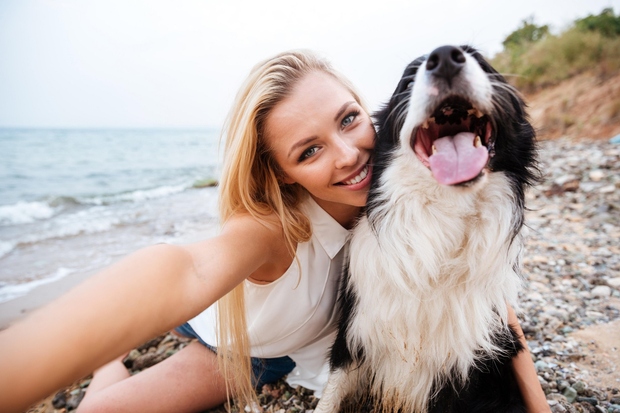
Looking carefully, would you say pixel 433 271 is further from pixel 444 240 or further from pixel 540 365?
pixel 540 365

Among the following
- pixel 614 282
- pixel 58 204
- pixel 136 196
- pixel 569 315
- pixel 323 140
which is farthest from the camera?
pixel 136 196

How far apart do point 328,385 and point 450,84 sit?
1.54 metres

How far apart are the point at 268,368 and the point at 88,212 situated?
282 inches

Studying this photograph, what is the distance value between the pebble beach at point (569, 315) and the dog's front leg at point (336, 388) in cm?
32

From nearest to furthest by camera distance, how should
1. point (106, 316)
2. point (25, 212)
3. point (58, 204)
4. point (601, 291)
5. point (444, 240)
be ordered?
point (106, 316) < point (444, 240) < point (601, 291) < point (25, 212) < point (58, 204)

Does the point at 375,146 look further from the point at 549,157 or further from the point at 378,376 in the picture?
the point at 549,157

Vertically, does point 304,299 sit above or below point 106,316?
below

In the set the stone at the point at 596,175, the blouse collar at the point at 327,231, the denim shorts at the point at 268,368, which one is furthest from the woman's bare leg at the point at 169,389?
the stone at the point at 596,175

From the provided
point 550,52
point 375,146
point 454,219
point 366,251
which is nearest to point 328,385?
point 366,251

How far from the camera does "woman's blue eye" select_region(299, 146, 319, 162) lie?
6.05 feet

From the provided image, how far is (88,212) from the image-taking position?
8.01 meters

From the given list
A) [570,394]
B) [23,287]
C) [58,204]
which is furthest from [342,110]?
[58,204]

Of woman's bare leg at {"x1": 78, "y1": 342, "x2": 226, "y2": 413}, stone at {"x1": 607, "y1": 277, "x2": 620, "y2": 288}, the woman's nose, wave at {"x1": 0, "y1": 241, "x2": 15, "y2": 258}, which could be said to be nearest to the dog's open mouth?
the woman's nose

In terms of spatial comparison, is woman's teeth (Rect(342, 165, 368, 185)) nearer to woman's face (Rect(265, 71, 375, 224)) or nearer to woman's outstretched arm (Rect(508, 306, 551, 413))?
woman's face (Rect(265, 71, 375, 224))
